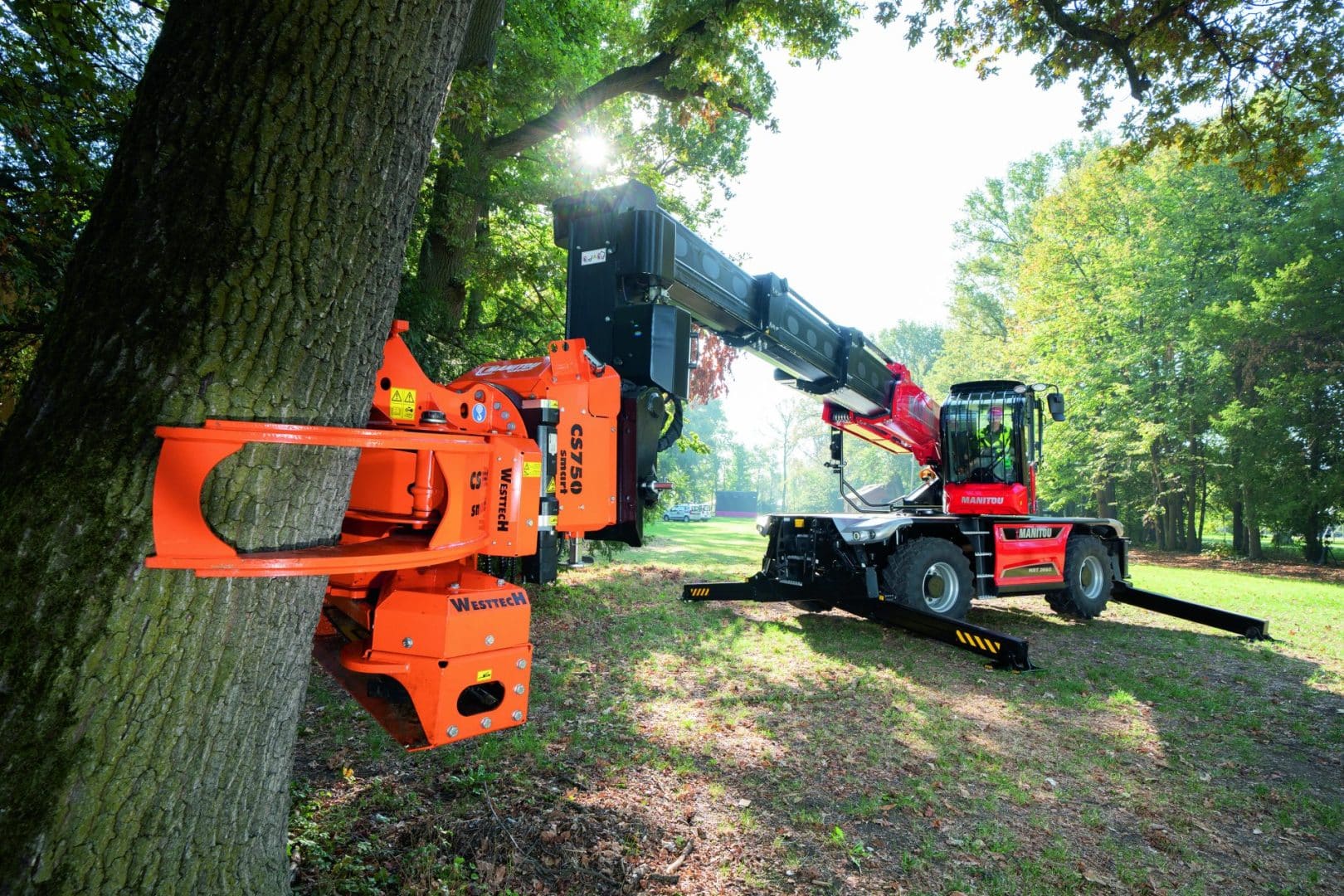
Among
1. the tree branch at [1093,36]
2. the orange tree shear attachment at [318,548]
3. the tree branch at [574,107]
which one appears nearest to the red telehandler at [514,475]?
the orange tree shear attachment at [318,548]

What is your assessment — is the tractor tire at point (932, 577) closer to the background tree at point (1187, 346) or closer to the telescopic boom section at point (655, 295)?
the telescopic boom section at point (655, 295)

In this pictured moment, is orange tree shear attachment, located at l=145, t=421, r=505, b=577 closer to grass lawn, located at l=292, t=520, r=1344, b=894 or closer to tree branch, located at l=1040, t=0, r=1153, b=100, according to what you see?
grass lawn, located at l=292, t=520, r=1344, b=894

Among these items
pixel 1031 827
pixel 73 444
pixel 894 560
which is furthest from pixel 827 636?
pixel 73 444

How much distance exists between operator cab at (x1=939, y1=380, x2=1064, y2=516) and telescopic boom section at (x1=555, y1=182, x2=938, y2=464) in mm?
3843

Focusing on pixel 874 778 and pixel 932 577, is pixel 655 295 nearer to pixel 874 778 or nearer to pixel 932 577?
pixel 874 778

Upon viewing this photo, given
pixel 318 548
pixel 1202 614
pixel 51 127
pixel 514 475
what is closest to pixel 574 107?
pixel 51 127

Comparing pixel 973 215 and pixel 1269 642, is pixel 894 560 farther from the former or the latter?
pixel 973 215

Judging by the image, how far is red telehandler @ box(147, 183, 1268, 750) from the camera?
2.18 meters

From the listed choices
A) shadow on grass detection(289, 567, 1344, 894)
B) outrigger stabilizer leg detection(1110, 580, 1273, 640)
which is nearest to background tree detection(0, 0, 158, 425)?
shadow on grass detection(289, 567, 1344, 894)

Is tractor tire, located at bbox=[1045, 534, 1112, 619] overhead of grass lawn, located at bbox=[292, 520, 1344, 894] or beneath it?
overhead

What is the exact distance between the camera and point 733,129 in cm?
1536

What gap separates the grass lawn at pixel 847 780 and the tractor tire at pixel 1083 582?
201 cm

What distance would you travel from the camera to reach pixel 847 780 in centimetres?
383

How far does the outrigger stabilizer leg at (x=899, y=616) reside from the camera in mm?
5914
